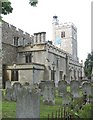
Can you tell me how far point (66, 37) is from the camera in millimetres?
60312

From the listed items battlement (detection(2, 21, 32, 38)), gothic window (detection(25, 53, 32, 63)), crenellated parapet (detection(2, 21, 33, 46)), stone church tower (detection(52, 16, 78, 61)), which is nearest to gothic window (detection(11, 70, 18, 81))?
gothic window (detection(25, 53, 32, 63))

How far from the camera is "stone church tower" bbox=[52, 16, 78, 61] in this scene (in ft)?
196

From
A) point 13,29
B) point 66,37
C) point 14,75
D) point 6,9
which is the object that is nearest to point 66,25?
point 66,37

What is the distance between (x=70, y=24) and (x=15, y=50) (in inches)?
1153

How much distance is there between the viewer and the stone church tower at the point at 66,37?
5988cm

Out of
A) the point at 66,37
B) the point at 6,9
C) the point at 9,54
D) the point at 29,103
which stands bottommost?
the point at 29,103

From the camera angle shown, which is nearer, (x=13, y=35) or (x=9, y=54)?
(x=9, y=54)

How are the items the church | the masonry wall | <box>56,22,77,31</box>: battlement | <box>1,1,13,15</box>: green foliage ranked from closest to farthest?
<box>1,1,13,15</box>: green foliage < the church < the masonry wall < <box>56,22,77,31</box>: battlement

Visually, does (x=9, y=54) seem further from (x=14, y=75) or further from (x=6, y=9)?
(x=6, y=9)

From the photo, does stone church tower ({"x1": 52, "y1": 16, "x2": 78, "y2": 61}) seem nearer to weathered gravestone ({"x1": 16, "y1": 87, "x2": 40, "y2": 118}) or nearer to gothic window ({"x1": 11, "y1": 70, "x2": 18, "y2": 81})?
gothic window ({"x1": 11, "y1": 70, "x2": 18, "y2": 81})

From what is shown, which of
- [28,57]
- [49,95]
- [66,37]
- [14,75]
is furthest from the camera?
[66,37]

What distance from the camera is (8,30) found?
32.5m

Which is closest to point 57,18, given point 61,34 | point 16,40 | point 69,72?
point 61,34

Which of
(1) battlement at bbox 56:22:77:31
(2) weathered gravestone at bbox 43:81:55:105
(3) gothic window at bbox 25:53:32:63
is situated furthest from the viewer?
(1) battlement at bbox 56:22:77:31
